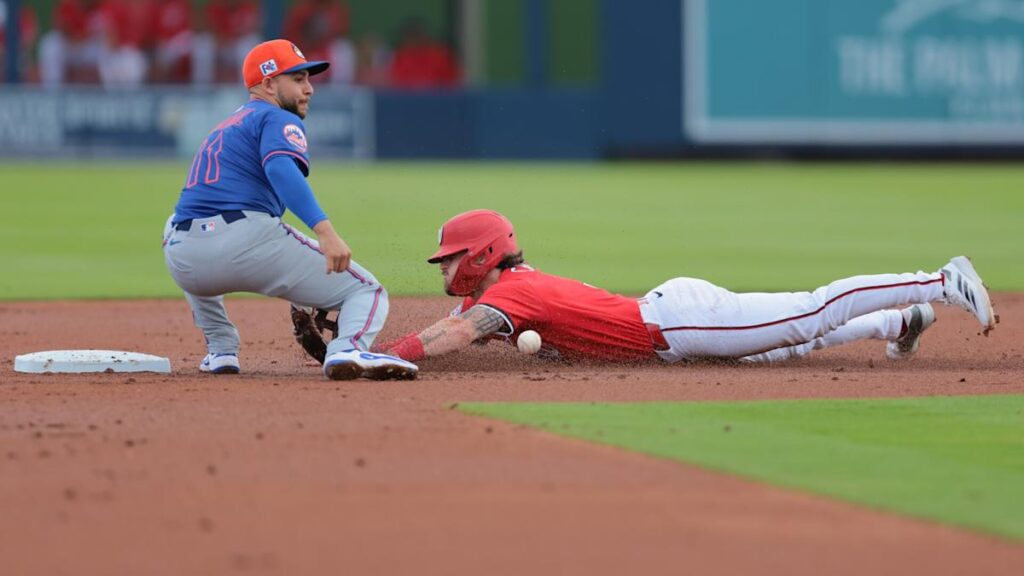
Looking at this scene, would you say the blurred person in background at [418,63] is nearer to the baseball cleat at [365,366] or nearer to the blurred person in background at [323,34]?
the blurred person in background at [323,34]

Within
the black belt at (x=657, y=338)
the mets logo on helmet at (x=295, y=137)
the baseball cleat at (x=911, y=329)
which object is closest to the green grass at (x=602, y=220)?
the black belt at (x=657, y=338)

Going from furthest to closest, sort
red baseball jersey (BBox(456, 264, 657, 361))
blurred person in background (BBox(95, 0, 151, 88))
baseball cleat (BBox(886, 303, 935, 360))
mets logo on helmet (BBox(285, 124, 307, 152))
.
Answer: blurred person in background (BBox(95, 0, 151, 88)), baseball cleat (BBox(886, 303, 935, 360)), red baseball jersey (BBox(456, 264, 657, 361)), mets logo on helmet (BBox(285, 124, 307, 152))

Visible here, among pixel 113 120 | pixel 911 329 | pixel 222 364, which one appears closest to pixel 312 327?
pixel 222 364

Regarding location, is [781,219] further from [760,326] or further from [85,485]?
[85,485]

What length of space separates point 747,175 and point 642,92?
10.3ft

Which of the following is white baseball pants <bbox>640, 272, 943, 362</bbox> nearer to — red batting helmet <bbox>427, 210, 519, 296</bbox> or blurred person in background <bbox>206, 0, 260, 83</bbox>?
red batting helmet <bbox>427, 210, 519, 296</bbox>

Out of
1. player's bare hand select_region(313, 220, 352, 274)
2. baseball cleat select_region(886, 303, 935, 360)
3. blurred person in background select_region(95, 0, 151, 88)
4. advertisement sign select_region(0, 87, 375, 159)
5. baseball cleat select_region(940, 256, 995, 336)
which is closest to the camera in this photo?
player's bare hand select_region(313, 220, 352, 274)

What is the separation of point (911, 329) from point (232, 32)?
21243 millimetres

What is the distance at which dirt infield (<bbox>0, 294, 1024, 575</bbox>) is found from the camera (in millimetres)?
3965

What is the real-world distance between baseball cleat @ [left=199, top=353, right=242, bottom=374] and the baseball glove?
0.34 metres

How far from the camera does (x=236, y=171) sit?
685 centimetres

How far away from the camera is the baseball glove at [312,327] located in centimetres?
713

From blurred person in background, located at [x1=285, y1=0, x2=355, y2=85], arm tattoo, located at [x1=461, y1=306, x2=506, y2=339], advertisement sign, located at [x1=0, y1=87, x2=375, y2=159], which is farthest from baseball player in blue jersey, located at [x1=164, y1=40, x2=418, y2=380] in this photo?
blurred person in background, located at [x1=285, y1=0, x2=355, y2=85]

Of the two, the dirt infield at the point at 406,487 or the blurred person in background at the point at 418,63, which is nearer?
the dirt infield at the point at 406,487
